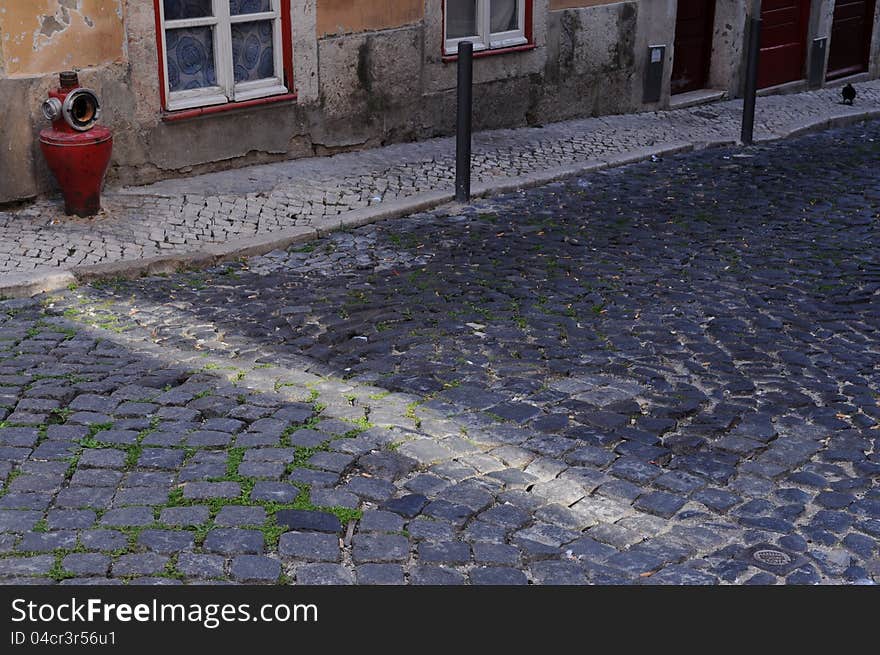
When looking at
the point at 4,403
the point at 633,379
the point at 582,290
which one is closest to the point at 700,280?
the point at 582,290

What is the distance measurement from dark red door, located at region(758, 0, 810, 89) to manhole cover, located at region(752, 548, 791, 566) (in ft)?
36.3

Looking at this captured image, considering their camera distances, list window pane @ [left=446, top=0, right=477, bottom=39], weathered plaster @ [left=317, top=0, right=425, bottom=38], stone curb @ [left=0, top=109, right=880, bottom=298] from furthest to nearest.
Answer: window pane @ [left=446, top=0, right=477, bottom=39]
weathered plaster @ [left=317, top=0, right=425, bottom=38]
stone curb @ [left=0, top=109, right=880, bottom=298]

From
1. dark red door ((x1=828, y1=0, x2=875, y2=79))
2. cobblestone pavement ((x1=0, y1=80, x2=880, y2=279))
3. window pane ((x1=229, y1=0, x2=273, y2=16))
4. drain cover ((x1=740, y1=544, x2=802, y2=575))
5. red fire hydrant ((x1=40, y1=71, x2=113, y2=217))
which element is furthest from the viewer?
dark red door ((x1=828, y1=0, x2=875, y2=79))

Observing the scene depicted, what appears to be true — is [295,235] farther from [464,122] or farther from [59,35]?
[59,35]

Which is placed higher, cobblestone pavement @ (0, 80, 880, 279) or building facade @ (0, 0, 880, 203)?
building facade @ (0, 0, 880, 203)

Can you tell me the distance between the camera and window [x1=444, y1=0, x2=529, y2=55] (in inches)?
440

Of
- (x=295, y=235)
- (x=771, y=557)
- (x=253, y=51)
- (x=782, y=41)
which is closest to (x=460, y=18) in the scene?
(x=253, y=51)

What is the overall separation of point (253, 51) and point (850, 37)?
30.0 feet

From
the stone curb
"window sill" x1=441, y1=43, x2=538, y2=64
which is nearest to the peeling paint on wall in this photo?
the stone curb

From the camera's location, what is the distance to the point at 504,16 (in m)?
11.6

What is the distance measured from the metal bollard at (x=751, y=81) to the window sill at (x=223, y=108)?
420 centimetres

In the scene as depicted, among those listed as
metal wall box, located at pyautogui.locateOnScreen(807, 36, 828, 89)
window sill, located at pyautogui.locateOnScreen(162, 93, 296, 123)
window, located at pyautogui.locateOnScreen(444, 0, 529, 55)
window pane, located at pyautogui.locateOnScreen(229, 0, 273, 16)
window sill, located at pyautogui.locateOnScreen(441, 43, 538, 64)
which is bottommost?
metal wall box, located at pyautogui.locateOnScreen(807, 36, 828, 89)

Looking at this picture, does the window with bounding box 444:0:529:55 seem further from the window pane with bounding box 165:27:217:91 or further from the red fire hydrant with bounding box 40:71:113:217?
the red fire hydrant with bounding box 40:71:113:217

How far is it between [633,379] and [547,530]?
1567mm
